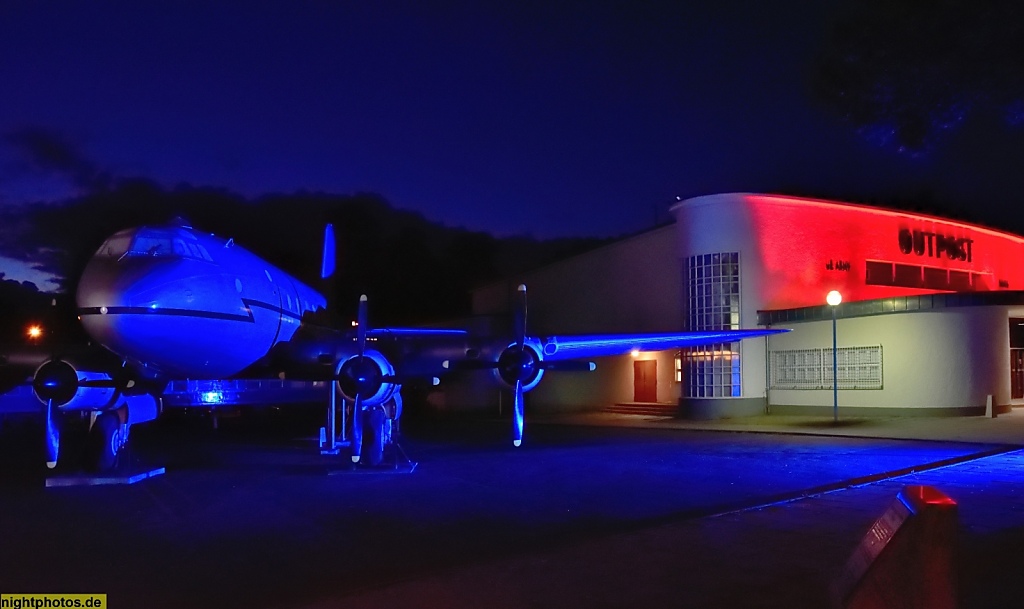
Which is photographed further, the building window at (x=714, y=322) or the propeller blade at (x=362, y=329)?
the building window at (x=714, y=322)

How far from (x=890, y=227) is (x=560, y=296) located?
15.5m

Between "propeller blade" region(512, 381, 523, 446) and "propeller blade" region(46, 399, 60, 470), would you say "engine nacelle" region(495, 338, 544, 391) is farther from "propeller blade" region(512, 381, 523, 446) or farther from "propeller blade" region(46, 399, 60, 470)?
"propeller blade" region(46, 399, 60, 470)

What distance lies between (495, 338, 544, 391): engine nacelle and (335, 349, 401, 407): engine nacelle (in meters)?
2.97

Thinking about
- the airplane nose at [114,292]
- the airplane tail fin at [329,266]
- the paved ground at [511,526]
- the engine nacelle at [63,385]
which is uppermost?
the airplane tail fin at [329,266]

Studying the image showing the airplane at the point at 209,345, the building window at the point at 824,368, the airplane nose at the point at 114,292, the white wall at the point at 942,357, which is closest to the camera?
the airplane nose at the point at 114,292

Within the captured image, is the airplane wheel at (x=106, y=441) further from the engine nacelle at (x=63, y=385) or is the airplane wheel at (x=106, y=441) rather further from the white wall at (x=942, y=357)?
the white wall at (x=942, y=357)

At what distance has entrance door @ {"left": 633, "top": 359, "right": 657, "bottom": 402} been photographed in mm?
34781

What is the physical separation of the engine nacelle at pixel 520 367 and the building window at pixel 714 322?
1288 cm

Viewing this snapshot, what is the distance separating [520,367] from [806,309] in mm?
14455

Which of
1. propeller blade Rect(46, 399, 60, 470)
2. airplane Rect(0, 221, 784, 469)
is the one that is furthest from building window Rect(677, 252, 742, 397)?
propeller blade Rect(46, 399, 60, 470)

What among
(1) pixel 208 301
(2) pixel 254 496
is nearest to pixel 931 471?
(2) pixel 254 496

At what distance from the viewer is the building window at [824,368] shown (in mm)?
27453

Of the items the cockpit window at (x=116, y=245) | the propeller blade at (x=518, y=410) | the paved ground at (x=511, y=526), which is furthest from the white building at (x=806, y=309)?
the cockpit window at (x=116, y=245)

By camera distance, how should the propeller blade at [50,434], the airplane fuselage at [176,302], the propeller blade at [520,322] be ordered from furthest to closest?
1. the propeller blade at [520,322]
2. the propeller blade at [50,434]
3. the airplane fuselage at [176,302]
